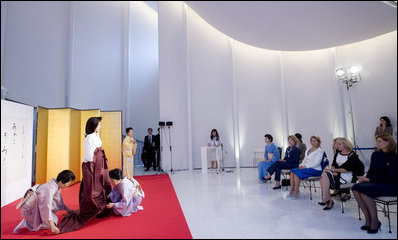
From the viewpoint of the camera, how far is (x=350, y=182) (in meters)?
3.37

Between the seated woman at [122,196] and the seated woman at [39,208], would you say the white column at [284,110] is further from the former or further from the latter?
the seated woman at [39,208]

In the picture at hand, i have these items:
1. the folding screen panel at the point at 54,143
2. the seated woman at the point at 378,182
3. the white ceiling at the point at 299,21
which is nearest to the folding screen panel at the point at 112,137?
the folding screen panel at the point at 54,143

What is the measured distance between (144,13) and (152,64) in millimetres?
2271

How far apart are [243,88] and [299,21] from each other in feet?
A: 11.5

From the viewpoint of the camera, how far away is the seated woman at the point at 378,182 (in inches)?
97.7

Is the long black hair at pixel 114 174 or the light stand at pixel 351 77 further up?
the light stand at pixel 351 77

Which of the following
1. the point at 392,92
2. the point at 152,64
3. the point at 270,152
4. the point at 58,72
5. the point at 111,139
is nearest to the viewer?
the point at 392,92

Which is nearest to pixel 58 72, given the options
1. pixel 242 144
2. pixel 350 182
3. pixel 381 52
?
pixel 242 144

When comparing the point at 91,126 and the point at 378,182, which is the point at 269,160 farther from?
the point at 91,126

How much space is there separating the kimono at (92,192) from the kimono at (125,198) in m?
0.15

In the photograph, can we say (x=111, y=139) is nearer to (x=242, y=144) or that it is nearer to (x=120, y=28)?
(x=242, y=144)

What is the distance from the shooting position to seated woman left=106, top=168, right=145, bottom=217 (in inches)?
122

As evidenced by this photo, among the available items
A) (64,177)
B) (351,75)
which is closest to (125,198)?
(64,177)

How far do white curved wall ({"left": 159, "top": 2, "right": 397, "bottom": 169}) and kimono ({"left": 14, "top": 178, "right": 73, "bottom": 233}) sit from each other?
5.05 meters
